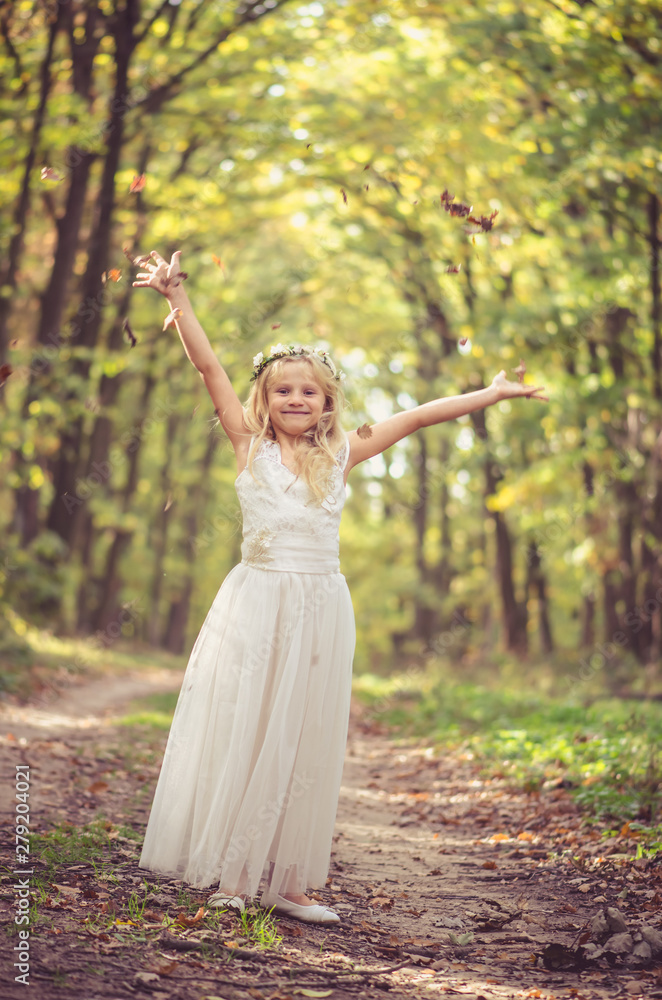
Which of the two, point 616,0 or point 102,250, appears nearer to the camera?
point 616,0

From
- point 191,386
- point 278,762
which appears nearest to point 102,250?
point 191,386

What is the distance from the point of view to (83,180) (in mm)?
14383

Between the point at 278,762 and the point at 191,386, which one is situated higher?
the point at 191,386

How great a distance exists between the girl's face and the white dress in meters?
0.21

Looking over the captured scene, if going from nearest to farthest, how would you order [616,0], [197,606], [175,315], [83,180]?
[175,315]
[616,0]
[83,180]
[197,606]

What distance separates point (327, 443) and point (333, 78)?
14.5m

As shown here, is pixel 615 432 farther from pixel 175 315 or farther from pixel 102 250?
pixel 175 315

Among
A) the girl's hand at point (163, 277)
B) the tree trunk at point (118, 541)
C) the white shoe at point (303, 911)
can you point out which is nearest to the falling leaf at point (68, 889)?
the white shoe at point (303, 911)

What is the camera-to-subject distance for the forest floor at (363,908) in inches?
127

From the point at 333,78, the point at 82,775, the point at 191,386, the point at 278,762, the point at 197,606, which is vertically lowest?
the point at 197,606

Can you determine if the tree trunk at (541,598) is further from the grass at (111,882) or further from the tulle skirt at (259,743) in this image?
the tulle skirt at (259,743)

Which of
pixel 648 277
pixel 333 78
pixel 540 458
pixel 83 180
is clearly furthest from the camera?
pixel 333 78

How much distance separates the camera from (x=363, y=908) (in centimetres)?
441

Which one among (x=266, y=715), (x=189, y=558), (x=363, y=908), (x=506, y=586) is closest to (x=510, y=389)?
(x=266, y=715)
